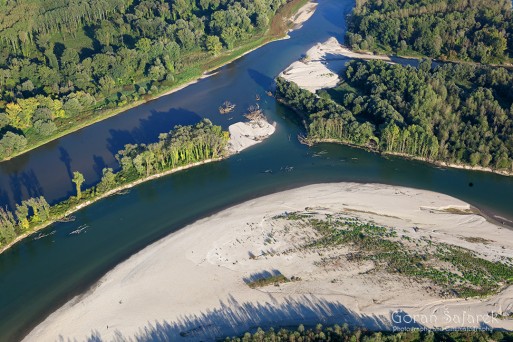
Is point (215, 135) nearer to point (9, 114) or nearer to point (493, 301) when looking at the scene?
point (9, 114)

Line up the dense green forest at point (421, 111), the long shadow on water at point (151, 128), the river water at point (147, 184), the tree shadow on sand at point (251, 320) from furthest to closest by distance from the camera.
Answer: the long shadow on water at point (151, 128) < the dense green forest at point (421, 111) < the river water at point (147, 184) < the tree shadow on sand at point (251, 320)

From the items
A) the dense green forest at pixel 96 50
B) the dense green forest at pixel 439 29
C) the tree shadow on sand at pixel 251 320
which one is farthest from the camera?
the dense green forest at pixel 439 29

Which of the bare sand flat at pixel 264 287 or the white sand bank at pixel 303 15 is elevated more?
the white sand bank at pixel 303 15

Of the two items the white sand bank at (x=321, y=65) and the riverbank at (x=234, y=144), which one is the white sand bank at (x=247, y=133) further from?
the white sand bank at (x=321, y=65)

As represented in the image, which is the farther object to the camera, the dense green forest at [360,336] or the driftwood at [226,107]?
the driftwood at [226,107]

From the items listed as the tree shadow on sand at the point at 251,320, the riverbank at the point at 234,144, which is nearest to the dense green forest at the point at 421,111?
the riverbank at the point at 234,144
